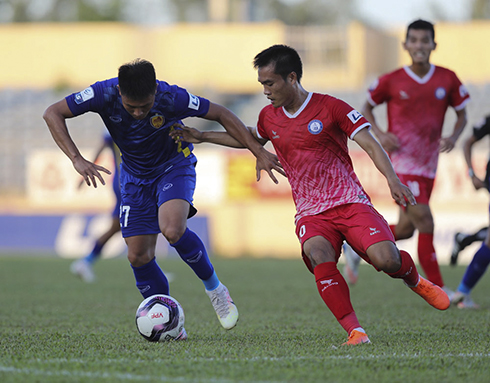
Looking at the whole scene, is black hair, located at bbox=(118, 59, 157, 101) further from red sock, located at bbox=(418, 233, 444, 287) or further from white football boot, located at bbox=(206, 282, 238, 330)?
red sock, located at bbox=(418, 233, 444, 287)

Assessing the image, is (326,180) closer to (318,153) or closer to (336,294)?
(318,153)

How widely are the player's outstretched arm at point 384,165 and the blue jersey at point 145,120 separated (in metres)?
1.16

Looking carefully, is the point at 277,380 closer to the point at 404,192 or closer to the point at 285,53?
the point at 404,192

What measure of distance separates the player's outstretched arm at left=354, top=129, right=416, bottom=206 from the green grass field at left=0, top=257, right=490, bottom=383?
0.91 m

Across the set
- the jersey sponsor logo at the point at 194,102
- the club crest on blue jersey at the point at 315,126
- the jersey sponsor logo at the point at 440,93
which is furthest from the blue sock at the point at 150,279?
the jersey sponsor logo at the point at 440,93

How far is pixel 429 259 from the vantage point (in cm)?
686

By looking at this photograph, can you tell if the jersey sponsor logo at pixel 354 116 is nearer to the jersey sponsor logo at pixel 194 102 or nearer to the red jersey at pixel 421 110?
the jersey sponsor logo at pixel 194 102

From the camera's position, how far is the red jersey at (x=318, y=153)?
15.6 ft

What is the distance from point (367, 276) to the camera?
35.3 feet

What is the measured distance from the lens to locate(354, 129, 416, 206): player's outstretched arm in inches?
170

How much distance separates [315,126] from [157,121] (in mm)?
1089

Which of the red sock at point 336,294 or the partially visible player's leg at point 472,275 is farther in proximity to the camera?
the partially visible player's leg at point 472,275

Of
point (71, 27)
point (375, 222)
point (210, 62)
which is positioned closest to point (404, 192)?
point (375, 222)

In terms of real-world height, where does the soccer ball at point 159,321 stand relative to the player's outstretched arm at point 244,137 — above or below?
below
